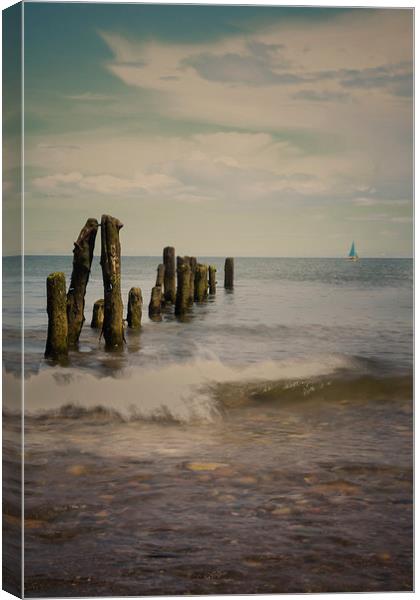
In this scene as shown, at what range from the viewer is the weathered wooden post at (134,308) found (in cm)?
798

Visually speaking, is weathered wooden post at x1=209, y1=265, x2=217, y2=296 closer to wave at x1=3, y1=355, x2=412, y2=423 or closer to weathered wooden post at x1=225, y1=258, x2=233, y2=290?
weathered wooden post at x1=225, y1=258, x2=233, y2=290

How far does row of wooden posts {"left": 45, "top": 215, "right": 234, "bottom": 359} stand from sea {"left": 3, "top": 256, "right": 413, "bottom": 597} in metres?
0.08

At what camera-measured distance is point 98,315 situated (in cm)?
801

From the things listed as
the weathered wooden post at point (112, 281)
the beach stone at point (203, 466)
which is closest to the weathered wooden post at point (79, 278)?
the weathered wooden post at point (112, 281)

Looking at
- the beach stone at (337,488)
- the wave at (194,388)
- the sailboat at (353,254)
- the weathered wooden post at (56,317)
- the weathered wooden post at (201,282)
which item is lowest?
the beach stone at (337,488)

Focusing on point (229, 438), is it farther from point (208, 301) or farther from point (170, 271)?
point (170, 271)

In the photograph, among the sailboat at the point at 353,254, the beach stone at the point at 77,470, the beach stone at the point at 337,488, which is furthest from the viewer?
the sailboat at the point at 353,254

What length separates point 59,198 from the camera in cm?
736

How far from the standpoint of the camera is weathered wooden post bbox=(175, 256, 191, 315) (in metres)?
7.93

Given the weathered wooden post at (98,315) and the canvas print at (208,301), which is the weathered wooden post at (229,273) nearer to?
the canvas print at (208,301)

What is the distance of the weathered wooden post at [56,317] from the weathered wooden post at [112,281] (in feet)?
1.17

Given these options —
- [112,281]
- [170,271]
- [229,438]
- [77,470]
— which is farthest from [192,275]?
[77,470]

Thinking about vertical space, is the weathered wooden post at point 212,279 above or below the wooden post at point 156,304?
above

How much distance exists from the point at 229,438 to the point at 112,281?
5.34ft
